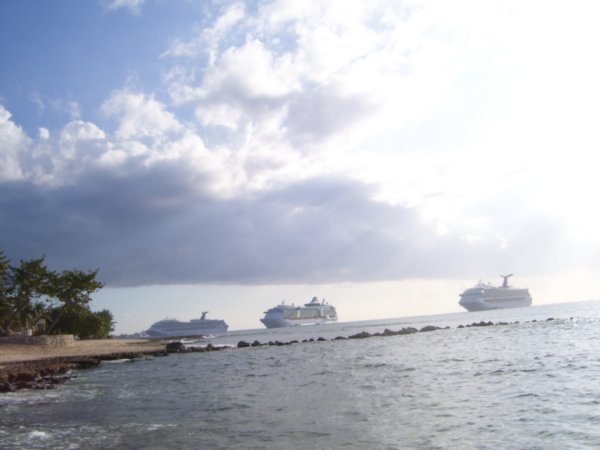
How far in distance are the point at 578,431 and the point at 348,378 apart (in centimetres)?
1705

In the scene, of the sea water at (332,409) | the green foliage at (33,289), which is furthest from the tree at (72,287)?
the sea water at (332,409)

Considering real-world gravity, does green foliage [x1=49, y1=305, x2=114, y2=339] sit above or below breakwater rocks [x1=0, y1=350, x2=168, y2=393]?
above

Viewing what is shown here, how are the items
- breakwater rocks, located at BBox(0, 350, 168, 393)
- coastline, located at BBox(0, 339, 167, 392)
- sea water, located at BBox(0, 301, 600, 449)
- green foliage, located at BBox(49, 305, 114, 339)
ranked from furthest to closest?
1. green foliage, located at BBox(49, 305, 114, 339)
2. coastline, located at BBox(0, 339, 167, 392)
3. breakwater rocks, located at BBox(0, 350, 168, 393)
4. sea water, located at BBox(0, 301, 600, 449)

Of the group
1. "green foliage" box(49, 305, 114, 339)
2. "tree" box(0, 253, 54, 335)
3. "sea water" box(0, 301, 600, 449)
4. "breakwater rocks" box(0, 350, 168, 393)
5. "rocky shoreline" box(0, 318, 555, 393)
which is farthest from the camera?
"green foliage" box(49, 305, 114, 339)

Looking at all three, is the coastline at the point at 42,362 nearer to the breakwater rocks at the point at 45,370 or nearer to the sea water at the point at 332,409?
the breakwater rocks at the point at 45,370

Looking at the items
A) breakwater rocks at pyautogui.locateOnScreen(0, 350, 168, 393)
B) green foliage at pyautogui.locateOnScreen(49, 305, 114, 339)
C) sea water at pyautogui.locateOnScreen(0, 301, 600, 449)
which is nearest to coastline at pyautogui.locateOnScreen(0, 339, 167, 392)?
breakwater rocks at pyautogui.locateOnScreen(0, 350, 168, 393)

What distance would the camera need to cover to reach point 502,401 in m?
20.6

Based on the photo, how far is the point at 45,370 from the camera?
38.5 metres

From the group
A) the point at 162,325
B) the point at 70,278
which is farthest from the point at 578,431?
A: the point at 162,325

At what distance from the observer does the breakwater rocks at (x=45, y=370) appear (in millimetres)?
30922

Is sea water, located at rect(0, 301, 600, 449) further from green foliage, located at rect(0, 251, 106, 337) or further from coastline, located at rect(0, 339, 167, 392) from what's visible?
green foliage, located at rect(0, 251, 106, 337)

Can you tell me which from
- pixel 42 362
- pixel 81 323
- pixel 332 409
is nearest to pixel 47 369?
pixel 42 362

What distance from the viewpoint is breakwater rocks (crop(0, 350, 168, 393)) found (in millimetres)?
30922

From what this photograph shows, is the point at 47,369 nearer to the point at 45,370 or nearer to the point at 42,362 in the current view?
the point at 45,370
